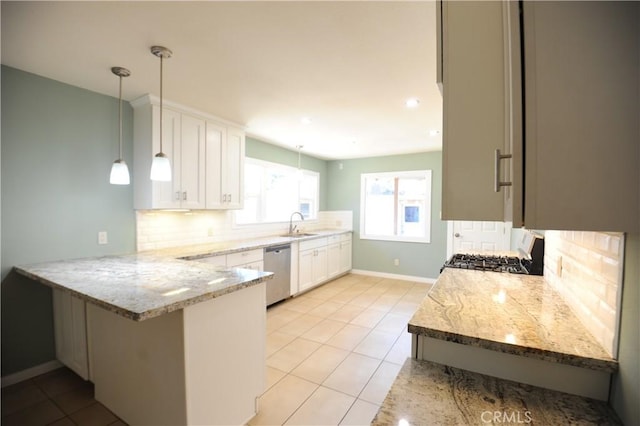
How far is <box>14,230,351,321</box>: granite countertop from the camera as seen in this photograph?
Answer: 1.41m

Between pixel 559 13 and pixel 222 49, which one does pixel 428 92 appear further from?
pixel 559 13

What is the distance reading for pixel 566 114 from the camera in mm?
695

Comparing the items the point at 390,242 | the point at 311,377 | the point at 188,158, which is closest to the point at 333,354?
the point at 311,377

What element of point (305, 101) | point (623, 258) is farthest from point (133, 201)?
point (623, 258)

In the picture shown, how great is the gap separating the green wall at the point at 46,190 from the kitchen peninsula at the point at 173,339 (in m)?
0.37

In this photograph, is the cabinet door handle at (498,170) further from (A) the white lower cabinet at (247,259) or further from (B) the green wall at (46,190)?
(A) the white lower cabinet at (247,259)

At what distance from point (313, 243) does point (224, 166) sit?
6.44ft

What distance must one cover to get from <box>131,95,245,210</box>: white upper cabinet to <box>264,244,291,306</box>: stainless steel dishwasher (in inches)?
31.1

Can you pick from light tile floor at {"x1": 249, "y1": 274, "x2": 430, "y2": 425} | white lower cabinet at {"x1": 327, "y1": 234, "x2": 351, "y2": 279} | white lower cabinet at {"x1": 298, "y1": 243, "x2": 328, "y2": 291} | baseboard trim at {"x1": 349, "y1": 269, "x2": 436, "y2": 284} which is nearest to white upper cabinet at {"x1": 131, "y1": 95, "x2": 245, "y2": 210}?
white lower cabinet at {"x1": 298, "y1": 243, "x2": 328, "y2": 291}

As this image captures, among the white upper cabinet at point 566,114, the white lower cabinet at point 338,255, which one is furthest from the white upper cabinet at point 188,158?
the white upper cabinet at point 566,114

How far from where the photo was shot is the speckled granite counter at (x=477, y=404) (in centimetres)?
81

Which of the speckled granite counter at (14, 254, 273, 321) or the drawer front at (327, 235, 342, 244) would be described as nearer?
the speckled granite counter at (14, 254, 273, 321)

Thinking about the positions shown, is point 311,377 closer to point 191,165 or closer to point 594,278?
point 594,278

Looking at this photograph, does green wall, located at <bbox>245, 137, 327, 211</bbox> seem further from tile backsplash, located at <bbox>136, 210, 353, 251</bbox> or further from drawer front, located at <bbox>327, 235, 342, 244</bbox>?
tile backsplash, located at <bbox>136, 210, 353, 251</bbox>
